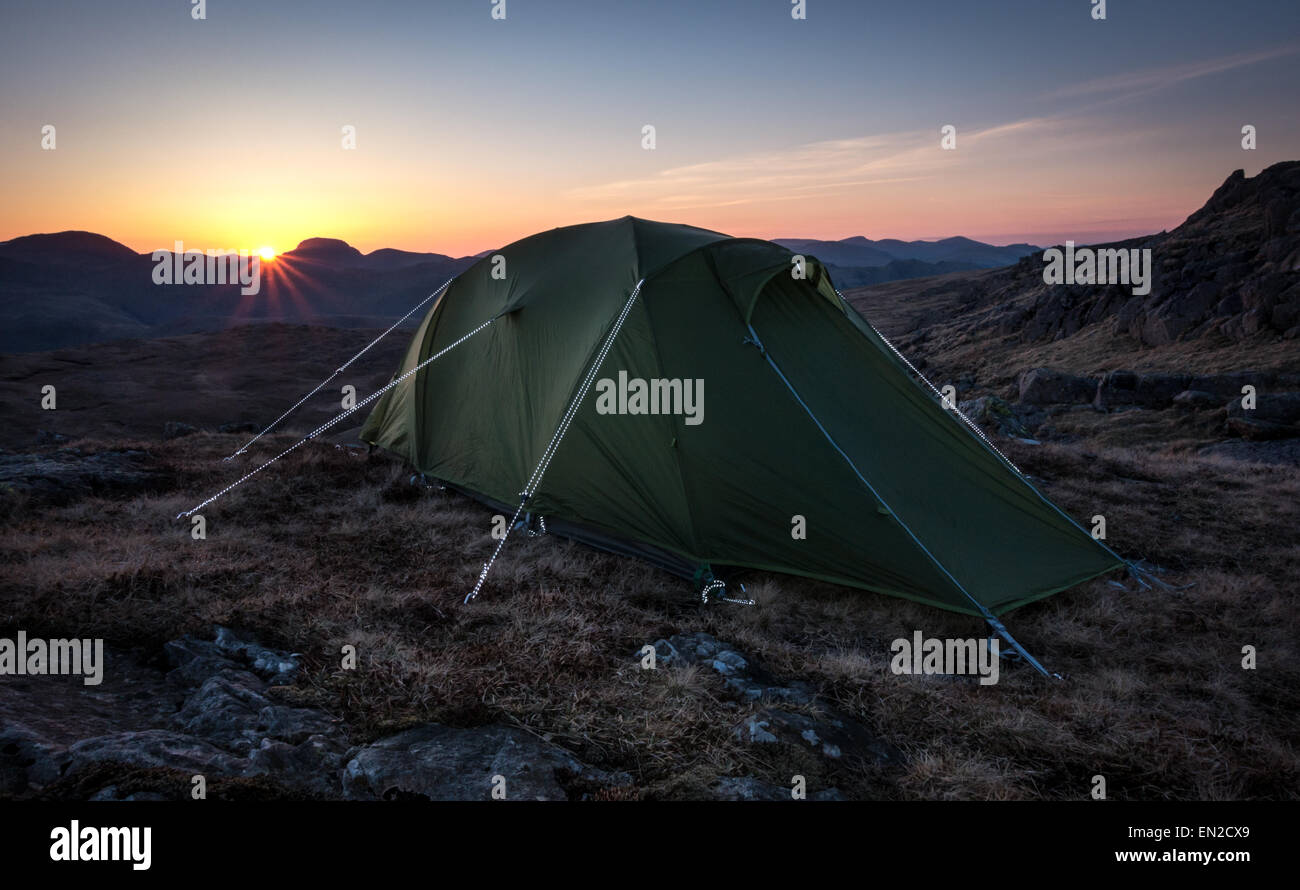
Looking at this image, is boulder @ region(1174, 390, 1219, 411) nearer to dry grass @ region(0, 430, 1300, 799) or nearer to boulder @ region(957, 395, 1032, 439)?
boulder @ region(957, 395, 1032, 439)

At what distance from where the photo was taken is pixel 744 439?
268 inches

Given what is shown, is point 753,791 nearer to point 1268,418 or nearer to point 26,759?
point 26,759

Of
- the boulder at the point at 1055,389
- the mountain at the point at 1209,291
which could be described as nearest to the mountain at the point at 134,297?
the mountain at the point at 1209,291

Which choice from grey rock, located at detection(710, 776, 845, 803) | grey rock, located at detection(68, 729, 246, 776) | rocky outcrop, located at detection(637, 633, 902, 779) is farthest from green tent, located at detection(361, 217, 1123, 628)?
grey rock, located at detection(68, 729, 246, 776)

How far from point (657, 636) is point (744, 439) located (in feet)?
7.15

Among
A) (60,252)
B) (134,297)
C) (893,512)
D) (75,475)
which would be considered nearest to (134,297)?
(134,297)

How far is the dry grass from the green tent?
0.43 metres

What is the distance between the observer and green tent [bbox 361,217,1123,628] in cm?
644

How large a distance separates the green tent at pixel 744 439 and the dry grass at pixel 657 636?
1.41ft

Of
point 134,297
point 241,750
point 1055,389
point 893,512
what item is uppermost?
point 134,297

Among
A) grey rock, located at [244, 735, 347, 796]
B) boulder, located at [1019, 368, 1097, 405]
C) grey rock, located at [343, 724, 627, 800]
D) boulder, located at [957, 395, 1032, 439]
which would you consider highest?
boulder, located at [1019, 368, 1097, 405]

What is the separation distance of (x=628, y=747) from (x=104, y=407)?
40.0 metres

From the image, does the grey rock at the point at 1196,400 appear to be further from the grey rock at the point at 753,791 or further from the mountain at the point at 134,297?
the mountain at the point at 134,297
